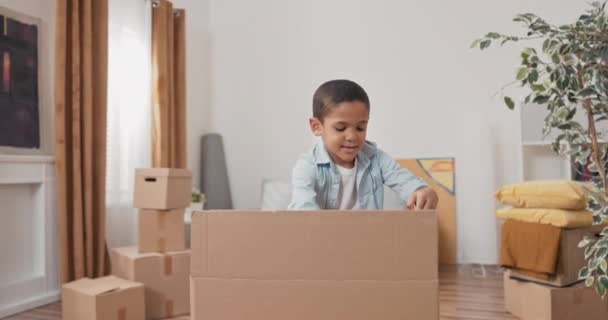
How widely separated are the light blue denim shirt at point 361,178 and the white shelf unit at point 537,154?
239cm

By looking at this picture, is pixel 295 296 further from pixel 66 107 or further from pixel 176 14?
pixel 176 14

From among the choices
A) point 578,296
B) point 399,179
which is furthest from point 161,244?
point 578,296

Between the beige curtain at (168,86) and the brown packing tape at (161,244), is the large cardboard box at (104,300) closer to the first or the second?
the brown packing tape at (161,244)

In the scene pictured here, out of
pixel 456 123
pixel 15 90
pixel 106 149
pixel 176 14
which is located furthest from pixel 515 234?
pixel 176 14

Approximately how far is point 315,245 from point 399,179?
1.99 feet

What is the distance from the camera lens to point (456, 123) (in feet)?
12.7

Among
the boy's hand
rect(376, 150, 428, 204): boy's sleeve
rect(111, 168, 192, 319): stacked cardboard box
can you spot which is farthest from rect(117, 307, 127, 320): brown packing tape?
the boy's hand

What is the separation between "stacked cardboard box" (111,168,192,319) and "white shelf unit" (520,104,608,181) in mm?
2430

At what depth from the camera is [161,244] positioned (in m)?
2.54

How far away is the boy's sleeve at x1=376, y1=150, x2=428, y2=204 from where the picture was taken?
131cm

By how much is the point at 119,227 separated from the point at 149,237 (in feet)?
2.94

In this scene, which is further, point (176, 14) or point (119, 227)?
point (176, 14)

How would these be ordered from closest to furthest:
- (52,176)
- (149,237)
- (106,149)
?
Result: (149,237) < (52,176) < (106,149)

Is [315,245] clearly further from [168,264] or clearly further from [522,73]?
[168,264]
